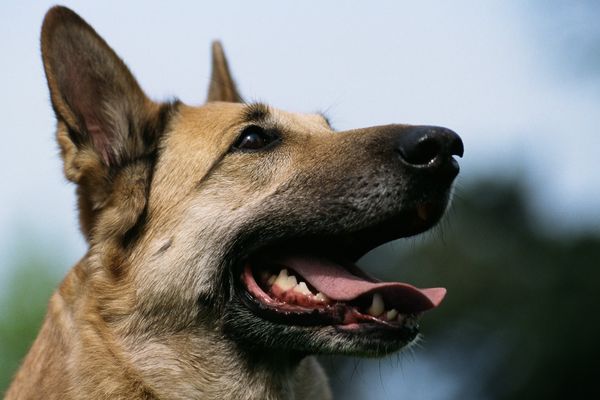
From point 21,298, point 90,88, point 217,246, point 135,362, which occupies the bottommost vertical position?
point 21,298

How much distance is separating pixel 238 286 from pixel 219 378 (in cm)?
49

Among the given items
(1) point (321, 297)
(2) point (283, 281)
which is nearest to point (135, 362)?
(2) point (283, 281)

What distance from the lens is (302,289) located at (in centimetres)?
430

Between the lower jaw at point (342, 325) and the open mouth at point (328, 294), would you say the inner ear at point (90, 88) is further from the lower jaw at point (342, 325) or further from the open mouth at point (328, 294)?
the lower jaw at point (342, 325)

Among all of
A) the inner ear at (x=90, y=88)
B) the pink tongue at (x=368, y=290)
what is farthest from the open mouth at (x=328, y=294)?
the inner ear at (x=90, y=88)

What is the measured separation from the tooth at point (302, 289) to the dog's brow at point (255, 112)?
1008 millimetres

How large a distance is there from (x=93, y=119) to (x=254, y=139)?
35.4 inches

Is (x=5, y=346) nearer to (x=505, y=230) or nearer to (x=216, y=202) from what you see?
(x=505, y=230)

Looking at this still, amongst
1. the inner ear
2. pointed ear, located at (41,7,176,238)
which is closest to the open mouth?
pointed ear, located at (41,7,176,238)

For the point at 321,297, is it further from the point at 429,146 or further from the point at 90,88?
the point at 90,88

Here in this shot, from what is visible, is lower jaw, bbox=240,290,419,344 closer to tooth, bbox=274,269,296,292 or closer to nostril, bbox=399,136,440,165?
tooth, bbox=274,269,296,292

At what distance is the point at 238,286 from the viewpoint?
14.5 feet

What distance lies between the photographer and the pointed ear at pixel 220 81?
5977 millimetres

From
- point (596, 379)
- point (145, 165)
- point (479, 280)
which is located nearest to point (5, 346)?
point (479, 280)
